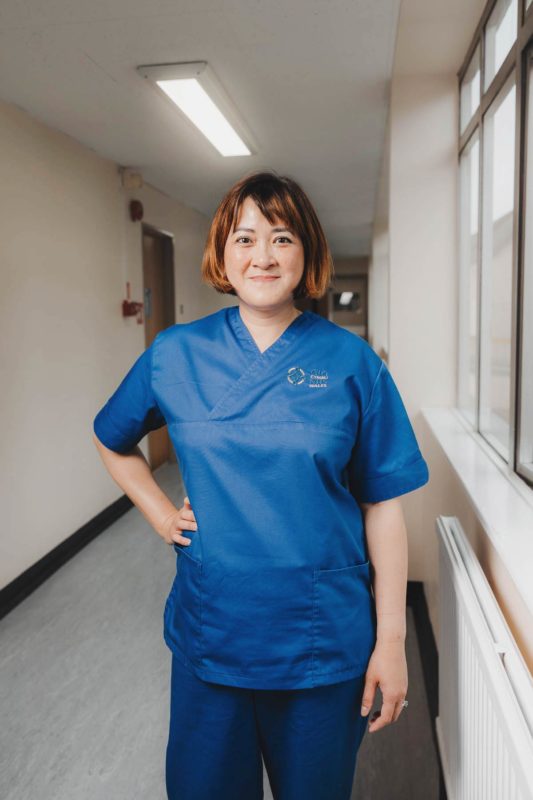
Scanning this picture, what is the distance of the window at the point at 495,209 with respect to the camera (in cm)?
157

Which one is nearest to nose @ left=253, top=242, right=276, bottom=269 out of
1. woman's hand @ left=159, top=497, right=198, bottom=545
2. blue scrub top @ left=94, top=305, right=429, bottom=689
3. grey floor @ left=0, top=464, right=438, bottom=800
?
blue scrub top @ left=94, top=305, right=429, bottom=689

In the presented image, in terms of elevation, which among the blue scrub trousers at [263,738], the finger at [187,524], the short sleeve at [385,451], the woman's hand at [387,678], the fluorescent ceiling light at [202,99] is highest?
the fluorescent ceiling light at [202,99]

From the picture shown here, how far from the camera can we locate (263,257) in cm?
106

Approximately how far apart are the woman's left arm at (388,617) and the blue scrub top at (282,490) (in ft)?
0.08

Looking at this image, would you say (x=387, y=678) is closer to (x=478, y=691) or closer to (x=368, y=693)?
(x=368, y=693)

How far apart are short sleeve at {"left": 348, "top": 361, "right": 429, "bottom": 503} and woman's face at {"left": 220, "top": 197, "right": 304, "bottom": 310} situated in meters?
0.22

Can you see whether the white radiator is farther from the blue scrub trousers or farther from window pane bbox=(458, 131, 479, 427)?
window pane bbox=(458, 131, 479, 427)

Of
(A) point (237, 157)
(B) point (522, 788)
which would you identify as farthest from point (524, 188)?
(A) point (237, 157)

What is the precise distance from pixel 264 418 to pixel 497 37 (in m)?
1.76

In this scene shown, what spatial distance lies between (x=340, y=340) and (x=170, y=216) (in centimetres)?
446

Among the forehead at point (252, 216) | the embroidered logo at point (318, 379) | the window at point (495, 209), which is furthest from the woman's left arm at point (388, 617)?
the window at point (495, 209)

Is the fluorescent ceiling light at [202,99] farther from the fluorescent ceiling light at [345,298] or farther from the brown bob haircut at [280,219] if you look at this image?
the fluorescent ceiling light at [345,298]

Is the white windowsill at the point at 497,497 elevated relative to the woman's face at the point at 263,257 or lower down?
lower down

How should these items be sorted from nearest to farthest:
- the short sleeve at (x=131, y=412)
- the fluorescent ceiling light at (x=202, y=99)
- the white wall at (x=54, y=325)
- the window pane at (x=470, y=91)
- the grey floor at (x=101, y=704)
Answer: the short sleeve at (x=131, y=412) < the grey floor at (x=101, y=704) < the window pane at (x=470, y=91) < the fluorescent ceiling light at (x=202, y=99) < the white wall at (x=54, y=325)
